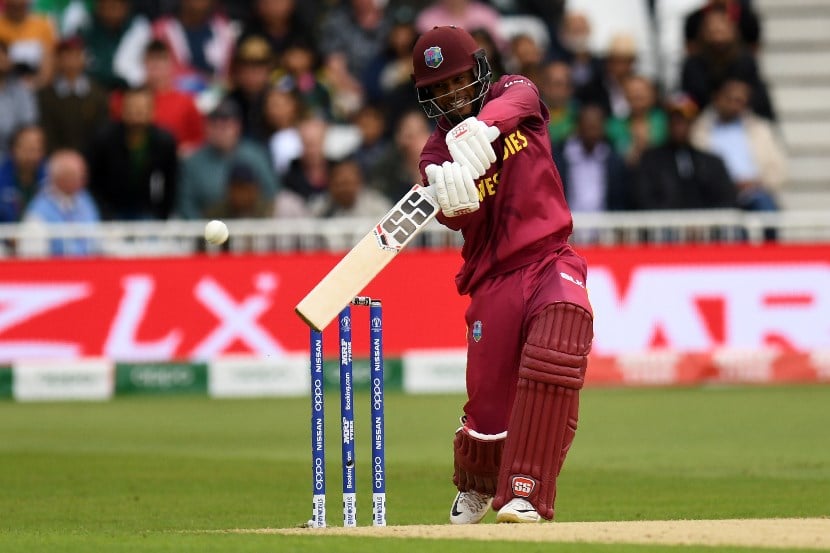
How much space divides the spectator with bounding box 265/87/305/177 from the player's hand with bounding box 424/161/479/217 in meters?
10.1

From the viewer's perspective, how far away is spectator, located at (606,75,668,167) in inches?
691

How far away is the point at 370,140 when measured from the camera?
664 inches

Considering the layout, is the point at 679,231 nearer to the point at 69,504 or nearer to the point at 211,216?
the point at 211,216

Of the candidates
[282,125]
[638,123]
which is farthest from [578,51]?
[282,125]

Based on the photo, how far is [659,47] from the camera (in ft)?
67.1

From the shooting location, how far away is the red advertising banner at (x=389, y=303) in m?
15.3

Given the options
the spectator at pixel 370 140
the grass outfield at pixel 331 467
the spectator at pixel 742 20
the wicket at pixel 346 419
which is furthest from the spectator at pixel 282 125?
the wicket at pixel 346 419

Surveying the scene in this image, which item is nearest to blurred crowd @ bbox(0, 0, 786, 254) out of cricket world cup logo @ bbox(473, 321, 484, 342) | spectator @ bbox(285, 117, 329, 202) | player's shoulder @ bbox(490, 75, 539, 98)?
spectator @ bbox(285, 117, 329, 202)

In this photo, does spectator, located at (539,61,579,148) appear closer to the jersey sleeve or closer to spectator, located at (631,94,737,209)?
spectator, located at (631,94,737,209)

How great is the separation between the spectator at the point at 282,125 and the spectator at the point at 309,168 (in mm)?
306

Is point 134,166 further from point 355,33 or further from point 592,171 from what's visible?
point 592,171

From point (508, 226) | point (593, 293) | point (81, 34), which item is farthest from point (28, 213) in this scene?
point (508, 226)

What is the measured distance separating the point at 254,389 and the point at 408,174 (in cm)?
245

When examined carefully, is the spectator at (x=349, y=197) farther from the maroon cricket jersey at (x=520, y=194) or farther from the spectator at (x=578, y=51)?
the maroon cricket jersey at (x=520, y=194)
